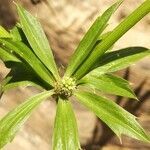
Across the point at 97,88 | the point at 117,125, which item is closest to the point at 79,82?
the point at 97,88

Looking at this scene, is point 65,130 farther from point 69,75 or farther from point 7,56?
point 7,56

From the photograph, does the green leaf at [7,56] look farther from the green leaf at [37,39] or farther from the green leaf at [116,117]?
the green leaf at [116,117]

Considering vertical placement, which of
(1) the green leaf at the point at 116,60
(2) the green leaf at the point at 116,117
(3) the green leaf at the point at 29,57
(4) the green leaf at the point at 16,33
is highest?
(4) the green leaf at the point at 16,33

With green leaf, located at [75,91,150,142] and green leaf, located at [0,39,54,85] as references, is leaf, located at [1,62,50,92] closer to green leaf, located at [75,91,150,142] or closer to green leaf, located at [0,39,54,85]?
green leaf, located at [0,39,54,85]

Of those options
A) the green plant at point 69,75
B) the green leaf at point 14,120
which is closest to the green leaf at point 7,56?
the green plant at point 69,75

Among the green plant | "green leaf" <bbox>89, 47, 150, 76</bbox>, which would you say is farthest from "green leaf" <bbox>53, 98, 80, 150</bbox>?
"green leaf" <bbox>89, 47, 150, 76</bbox>

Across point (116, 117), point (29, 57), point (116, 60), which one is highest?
point (29, 57)

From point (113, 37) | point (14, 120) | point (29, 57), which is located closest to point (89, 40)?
point (113, 37)

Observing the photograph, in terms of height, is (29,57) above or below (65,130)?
above
